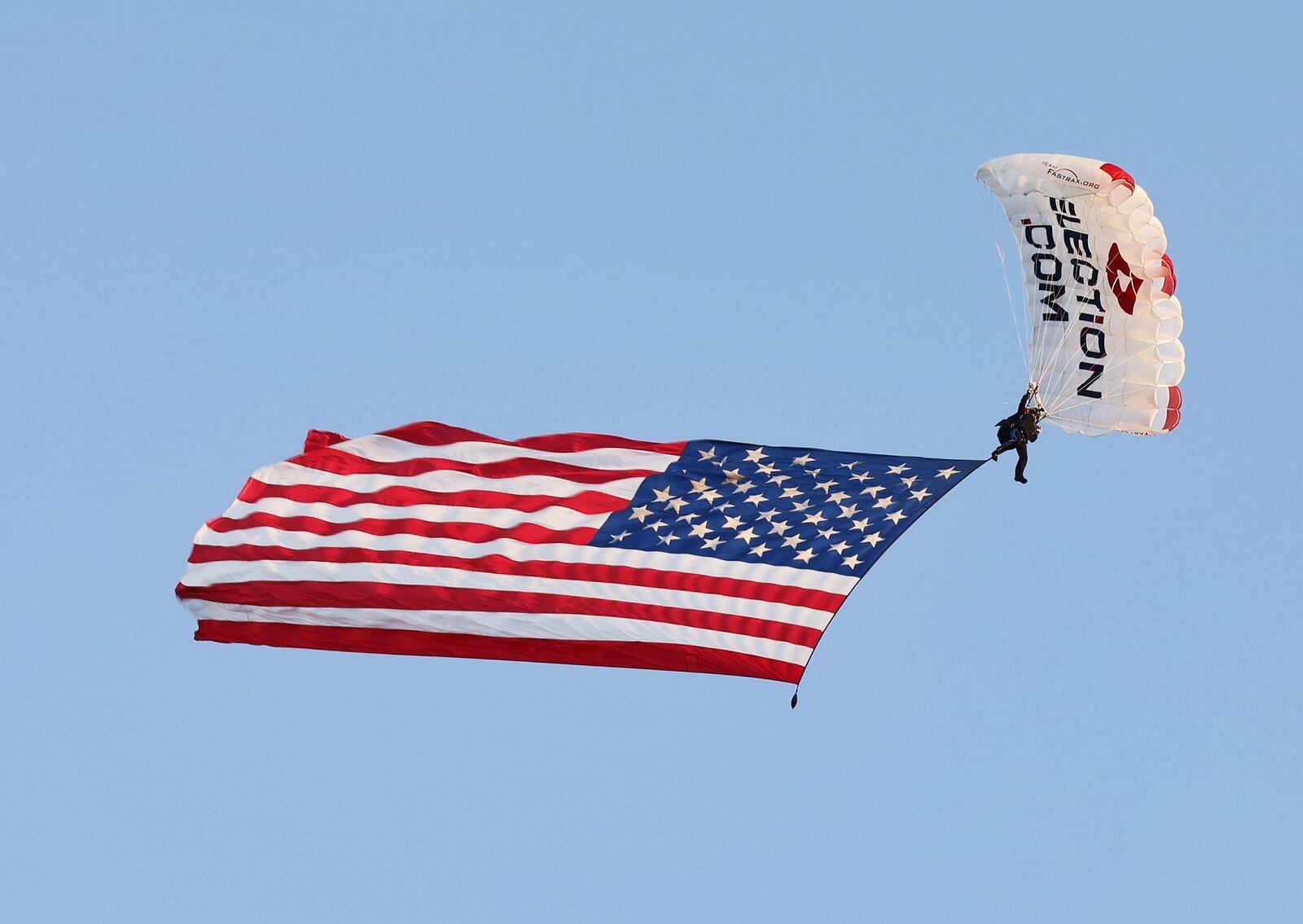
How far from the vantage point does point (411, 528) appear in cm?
2905

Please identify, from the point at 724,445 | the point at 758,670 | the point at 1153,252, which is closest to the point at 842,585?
the point at 758,670

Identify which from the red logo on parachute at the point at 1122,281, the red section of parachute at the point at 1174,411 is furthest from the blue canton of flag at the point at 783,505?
the red logo on parachute at the point at 1122,281

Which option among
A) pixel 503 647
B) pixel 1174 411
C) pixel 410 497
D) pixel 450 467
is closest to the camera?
pixel 503 647

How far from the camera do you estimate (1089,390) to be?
2952 centimetres

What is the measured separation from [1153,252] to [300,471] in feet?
32.2

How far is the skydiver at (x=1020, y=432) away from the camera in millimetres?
29094

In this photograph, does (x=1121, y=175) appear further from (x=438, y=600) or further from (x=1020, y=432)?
(x=438, y=600)

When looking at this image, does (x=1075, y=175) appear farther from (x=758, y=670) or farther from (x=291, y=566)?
(x=291, y=566)

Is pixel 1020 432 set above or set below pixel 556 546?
above

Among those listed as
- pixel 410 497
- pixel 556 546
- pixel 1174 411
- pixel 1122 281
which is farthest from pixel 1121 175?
pixel 410 497

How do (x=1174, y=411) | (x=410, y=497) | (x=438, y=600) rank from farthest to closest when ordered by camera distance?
(x=410, y=497) → (x=1174, y=411) → (x=438, y=600)

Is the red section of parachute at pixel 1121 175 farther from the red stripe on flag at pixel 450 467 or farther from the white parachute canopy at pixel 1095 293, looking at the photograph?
the red stripe on flag at pixel 450 467

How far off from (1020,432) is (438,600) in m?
6.70

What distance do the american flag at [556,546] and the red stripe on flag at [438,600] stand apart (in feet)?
0.06
